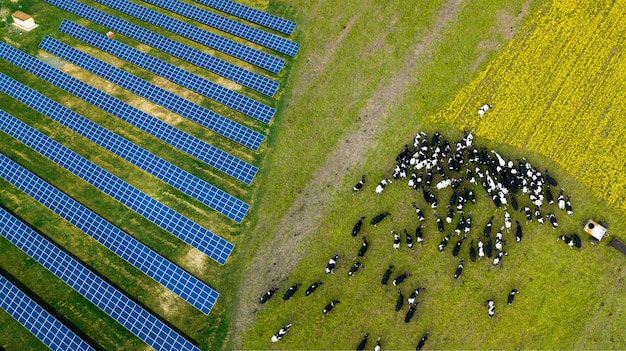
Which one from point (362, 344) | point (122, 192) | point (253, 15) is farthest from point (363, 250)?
point (253, 15)

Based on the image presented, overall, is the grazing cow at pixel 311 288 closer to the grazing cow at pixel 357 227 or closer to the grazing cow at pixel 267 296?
the grazing cow at pixel 267 296

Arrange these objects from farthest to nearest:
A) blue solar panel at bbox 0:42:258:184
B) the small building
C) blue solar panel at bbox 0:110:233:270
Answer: the small building
blue solar panel at bbox 0:42:258:184
blue solar panel at bbox 0:110:233:270

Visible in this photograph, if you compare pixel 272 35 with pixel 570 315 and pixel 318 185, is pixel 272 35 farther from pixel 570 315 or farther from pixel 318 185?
pixel 570 315

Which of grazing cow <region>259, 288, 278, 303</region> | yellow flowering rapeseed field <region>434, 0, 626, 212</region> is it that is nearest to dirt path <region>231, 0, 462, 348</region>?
grazing cow <region>259, 288, 278, 303</region>

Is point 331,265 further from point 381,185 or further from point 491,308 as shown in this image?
point 491,308

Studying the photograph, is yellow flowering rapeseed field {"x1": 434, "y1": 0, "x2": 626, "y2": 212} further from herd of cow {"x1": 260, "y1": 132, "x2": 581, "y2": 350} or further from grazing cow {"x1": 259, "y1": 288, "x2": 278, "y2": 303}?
grazing cow {"x1": 259, "y1": 288, "x2": 278, "y2": 303}

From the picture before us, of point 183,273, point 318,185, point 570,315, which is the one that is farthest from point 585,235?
point 183,273
